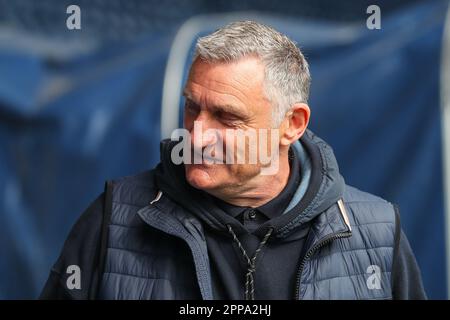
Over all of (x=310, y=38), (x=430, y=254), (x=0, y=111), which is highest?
(x=310, y=38)

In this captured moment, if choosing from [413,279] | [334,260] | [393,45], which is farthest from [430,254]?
[334,260]

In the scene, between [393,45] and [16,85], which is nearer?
[393,45]

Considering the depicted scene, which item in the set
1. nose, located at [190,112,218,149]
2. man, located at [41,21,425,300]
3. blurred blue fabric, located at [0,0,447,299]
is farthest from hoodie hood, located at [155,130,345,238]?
blurred blue fabric, located at [0,0,447,299]

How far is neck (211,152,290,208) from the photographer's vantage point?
2.41 meters

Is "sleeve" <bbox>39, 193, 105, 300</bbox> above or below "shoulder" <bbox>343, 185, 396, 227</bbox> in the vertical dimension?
below

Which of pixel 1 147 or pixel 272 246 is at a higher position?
pixel 1 147

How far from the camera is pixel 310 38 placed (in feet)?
14.2

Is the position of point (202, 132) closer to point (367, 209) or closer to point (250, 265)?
point (250, 265)

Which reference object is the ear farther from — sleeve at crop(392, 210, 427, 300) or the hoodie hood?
sleeve at crop(392, 210, 427, 300)

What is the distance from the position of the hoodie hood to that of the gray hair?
0.20m

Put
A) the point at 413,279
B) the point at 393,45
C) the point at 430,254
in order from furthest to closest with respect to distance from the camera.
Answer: the point at 393,45
the point at 430,254
the point at 413,279

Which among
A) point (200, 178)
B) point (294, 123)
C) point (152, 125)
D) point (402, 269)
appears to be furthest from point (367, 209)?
point (152, 125)
